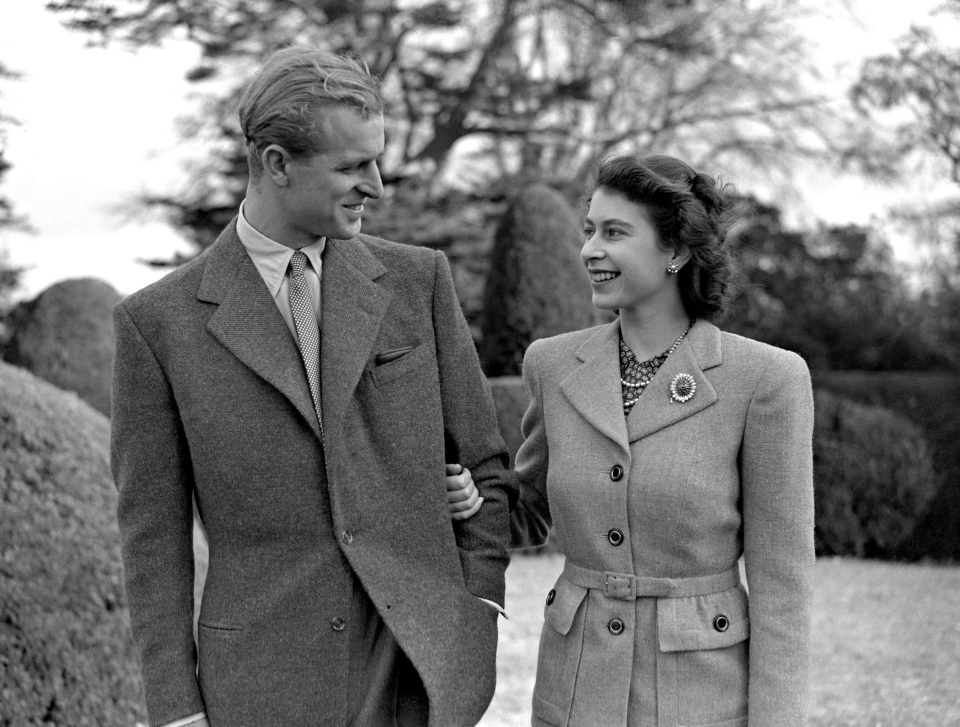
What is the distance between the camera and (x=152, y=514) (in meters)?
2.20

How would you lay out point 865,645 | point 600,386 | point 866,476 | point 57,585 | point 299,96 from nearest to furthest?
point 299,96
point 600,386
point 57,585
point 865,645
point 866,476

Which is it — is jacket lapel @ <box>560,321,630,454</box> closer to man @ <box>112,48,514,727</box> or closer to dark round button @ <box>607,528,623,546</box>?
dark round button @ <box>607,528,623,546</box>

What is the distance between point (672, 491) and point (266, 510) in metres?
0.84

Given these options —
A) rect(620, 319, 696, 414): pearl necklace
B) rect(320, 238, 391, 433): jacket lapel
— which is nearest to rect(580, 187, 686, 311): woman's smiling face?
rect(620, 319, 696, 414): pearl necklace

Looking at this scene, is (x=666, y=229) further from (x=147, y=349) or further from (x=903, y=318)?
(x=903, y=318)

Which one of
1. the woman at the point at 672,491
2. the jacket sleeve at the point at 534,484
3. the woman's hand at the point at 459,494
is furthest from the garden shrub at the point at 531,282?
the woman's hand at the point at 459,494

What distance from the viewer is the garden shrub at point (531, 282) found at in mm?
9086

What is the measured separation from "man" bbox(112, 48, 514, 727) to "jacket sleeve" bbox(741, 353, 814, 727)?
0.57m

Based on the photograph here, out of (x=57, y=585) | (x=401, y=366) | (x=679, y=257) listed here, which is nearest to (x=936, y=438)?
(x=57, y=585)

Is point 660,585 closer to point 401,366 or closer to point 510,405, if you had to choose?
point 401,366

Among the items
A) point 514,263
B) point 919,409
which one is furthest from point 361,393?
point 919,409

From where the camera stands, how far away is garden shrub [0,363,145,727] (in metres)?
3.72

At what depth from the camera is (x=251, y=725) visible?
2.21 metres

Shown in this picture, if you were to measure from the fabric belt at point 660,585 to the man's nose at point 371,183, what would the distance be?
0.95 m
